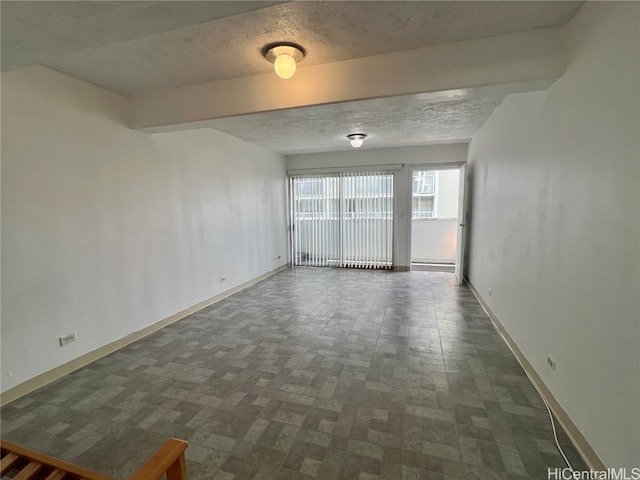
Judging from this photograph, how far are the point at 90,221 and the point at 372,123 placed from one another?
11.8ft

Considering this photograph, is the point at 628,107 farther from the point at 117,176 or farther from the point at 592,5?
the point at 117,176

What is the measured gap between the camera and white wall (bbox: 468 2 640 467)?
125 centimetres

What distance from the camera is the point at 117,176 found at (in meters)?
2.87

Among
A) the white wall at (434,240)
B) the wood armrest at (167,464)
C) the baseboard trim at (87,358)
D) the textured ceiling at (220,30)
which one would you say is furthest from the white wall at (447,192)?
the wood armrest at (167,464)

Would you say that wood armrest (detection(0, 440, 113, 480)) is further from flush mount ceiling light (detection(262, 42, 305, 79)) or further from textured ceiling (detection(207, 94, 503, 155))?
textured ceiling (detection(207, 94, 503, 155))

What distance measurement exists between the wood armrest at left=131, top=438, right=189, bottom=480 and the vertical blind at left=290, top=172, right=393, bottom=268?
5.69m

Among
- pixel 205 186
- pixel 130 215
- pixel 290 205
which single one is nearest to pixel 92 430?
pixel 130 215

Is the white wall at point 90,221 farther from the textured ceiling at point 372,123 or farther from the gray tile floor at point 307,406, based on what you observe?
the textured ceiling at point 372,123

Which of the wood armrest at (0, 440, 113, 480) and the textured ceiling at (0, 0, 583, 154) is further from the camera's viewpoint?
the textured ceiling at (0, 0, 583, 154)

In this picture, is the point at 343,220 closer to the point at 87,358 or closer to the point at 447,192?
the point at 447,192

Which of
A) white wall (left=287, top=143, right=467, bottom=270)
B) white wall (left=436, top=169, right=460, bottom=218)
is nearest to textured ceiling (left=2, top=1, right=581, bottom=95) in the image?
white wall (left=287, top=143, right=467, bottom=270)

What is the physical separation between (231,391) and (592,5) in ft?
11.1

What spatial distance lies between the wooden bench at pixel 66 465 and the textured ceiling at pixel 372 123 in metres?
2.45

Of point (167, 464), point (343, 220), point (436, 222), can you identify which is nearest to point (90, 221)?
point (167, 464)
